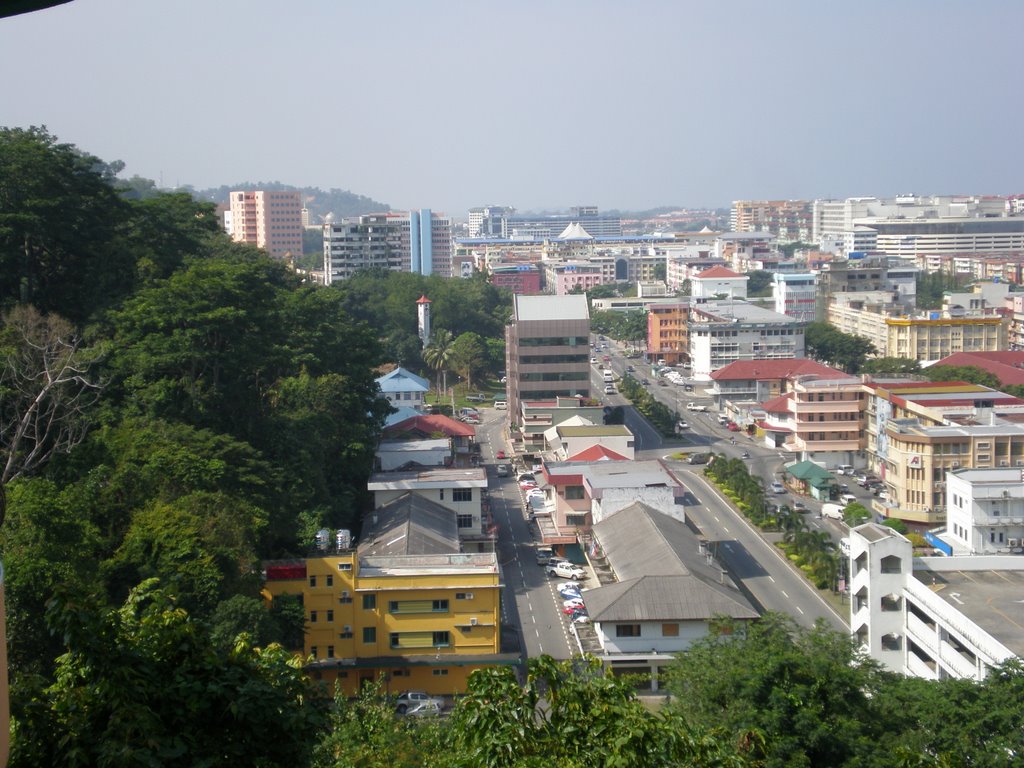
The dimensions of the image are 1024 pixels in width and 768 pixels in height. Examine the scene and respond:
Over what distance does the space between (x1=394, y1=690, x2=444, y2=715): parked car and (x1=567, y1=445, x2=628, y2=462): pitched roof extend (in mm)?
6930

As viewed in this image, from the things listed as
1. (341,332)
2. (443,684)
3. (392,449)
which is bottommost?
(443,684)

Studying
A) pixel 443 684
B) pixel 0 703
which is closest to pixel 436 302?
pixel 443 684

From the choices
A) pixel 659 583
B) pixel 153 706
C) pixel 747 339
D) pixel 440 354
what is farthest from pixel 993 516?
pixel 440 354

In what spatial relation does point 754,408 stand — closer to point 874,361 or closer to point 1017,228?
point 874,361

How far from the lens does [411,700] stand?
31.7 ft

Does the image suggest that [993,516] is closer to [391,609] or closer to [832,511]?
[832,511]

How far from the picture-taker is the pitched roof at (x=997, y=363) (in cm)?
2272

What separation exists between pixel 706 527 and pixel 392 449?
183 inches

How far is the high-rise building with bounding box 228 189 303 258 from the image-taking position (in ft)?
164

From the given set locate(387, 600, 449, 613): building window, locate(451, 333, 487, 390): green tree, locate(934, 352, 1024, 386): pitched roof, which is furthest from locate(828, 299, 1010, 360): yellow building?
locate(387, 600, 449, 613): building window

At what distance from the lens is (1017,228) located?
53750 mm

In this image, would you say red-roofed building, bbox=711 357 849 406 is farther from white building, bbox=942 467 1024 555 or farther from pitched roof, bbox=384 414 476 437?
white building, bbox=942 467 1024 555

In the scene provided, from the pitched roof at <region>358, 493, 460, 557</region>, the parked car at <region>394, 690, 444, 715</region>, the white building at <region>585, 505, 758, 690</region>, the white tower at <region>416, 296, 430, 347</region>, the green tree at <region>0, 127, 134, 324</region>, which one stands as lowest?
the parked car at <region>394, 690, 444, 715</region>

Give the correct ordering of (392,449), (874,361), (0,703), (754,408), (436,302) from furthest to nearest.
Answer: (436,302), (874,361), (754,408), (392,449), (0,703)
